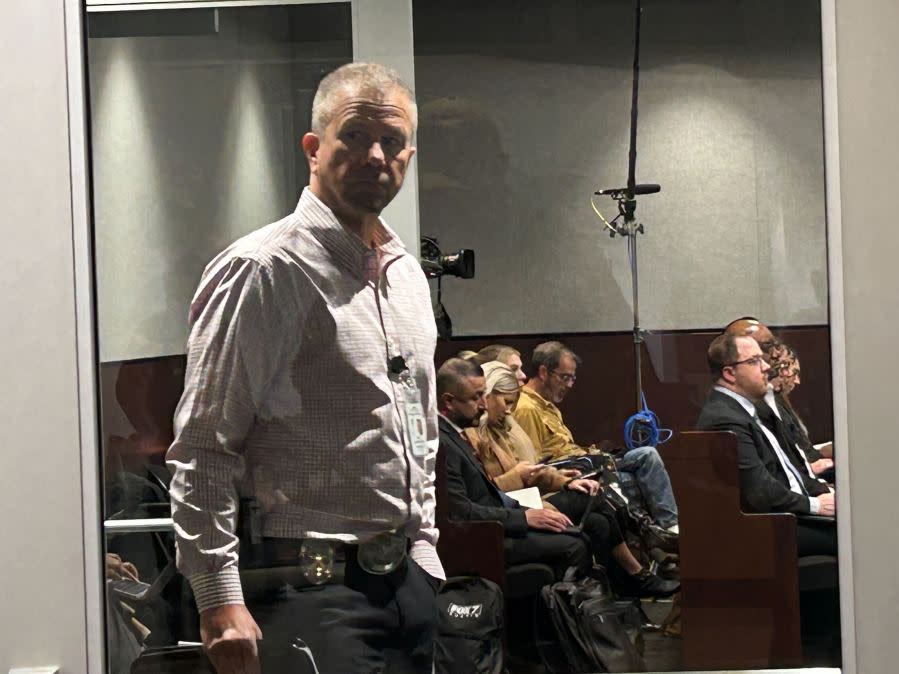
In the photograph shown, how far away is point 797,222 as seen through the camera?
1.47 m

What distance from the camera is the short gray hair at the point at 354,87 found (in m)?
1.45

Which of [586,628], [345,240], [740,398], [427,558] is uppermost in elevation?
[345,240]

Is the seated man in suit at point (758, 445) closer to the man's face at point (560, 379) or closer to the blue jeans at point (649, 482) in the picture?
the blue jeans at point (649, 482)

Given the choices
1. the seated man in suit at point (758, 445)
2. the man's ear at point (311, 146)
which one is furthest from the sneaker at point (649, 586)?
the man's ear at point (311, 146)

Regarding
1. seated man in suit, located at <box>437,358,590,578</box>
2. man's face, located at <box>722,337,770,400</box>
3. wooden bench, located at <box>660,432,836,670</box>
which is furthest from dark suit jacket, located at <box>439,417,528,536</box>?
man's face, located at <box>722,337,770,400</box>

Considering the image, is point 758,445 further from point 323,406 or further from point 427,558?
point 323,406

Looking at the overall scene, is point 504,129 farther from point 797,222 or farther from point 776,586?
point 776,586

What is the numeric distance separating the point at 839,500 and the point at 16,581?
125 centimetres

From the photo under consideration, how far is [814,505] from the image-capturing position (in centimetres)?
150

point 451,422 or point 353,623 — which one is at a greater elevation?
point 451,422

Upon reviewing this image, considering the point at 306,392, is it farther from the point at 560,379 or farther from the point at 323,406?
the point at 560,379

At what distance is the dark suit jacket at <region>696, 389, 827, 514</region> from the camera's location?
1.47 meters

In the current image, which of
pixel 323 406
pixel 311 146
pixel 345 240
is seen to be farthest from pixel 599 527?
pixel 311 146

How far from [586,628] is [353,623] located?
345mm
